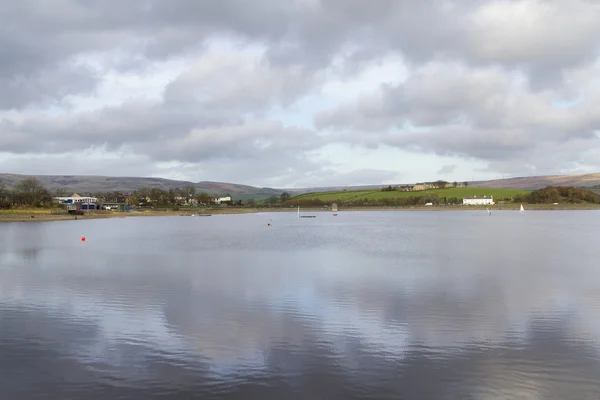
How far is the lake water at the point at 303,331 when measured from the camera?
11.4m

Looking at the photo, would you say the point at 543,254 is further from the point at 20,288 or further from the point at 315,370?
the point at 20,288

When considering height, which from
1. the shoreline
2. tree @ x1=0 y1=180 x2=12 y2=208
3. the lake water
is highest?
tree @ x1=0 y1=180 x2=12 y2=208

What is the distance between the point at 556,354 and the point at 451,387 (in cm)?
406

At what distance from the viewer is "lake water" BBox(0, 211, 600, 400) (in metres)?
11.4

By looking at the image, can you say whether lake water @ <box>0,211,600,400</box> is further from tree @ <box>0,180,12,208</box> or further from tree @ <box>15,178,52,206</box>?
tree @ <box>15,178,52,206</box>

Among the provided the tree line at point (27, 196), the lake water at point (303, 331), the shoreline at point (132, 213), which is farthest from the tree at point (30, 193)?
the lake water at point (303, 331)

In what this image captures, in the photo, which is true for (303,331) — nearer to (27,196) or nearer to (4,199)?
(4,199)

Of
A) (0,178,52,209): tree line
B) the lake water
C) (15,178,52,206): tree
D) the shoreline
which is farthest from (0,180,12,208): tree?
the lake water

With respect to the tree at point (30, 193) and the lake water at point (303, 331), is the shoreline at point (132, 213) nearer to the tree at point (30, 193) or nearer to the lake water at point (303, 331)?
the tree at point (30, 193)

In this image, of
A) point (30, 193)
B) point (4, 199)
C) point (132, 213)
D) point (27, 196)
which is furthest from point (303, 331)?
point (132, 213)

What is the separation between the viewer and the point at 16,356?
1355 cm

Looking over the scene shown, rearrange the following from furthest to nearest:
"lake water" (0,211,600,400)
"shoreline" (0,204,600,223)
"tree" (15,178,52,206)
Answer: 1. "tree" (15,178,52,206)
2. "shoreline" (0,204,600,223)
3. "lake water" (0,211,600,400)

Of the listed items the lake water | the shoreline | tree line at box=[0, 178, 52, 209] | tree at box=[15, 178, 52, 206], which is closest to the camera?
the lake water

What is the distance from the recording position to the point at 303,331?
52.2ft
